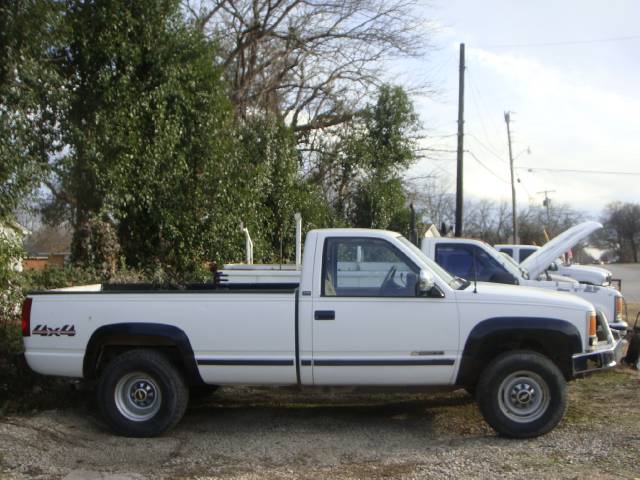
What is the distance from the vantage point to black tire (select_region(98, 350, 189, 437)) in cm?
673

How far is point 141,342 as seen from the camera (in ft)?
22.6

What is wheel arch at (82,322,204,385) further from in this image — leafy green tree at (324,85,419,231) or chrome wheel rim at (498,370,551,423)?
leafy green tree at (324,85,419,231)

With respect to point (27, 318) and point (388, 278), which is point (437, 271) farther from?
point (27, 318)

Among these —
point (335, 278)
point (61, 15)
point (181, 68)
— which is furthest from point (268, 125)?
point (335, 278)

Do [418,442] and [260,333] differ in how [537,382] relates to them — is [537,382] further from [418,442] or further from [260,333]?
[260,333]

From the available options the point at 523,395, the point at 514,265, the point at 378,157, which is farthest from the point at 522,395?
the point at 378,157

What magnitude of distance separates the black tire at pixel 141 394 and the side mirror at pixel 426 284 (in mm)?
2462

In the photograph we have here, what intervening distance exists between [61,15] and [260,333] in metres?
7.10

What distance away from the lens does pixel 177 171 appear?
45.4 ft

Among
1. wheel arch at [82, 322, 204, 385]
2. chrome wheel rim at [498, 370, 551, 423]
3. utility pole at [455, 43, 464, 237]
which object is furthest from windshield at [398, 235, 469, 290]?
utility pole at [455, 43, 464, 237]

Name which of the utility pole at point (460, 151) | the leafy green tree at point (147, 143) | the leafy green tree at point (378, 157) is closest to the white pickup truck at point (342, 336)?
the leafy green tree at point (147, 143)

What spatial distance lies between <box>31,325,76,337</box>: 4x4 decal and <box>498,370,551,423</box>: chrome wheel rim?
4098mm

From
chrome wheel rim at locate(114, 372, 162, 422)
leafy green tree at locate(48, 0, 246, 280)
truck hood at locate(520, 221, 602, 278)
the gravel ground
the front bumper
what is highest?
leafy green tree at locate(48, 0, 246, 280)

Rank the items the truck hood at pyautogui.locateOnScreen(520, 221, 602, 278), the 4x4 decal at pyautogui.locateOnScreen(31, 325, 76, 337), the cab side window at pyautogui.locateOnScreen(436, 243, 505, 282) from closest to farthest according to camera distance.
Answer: the 4x4 decal at pyautogui.locateOnScreen(31, 325, 76, 337) → the truck hood at pyautogui.locateOnScreen(520, 221, 602, 278) → the cab side window at pyautogui.locateOnScreen(436, 243, 505, 282)
